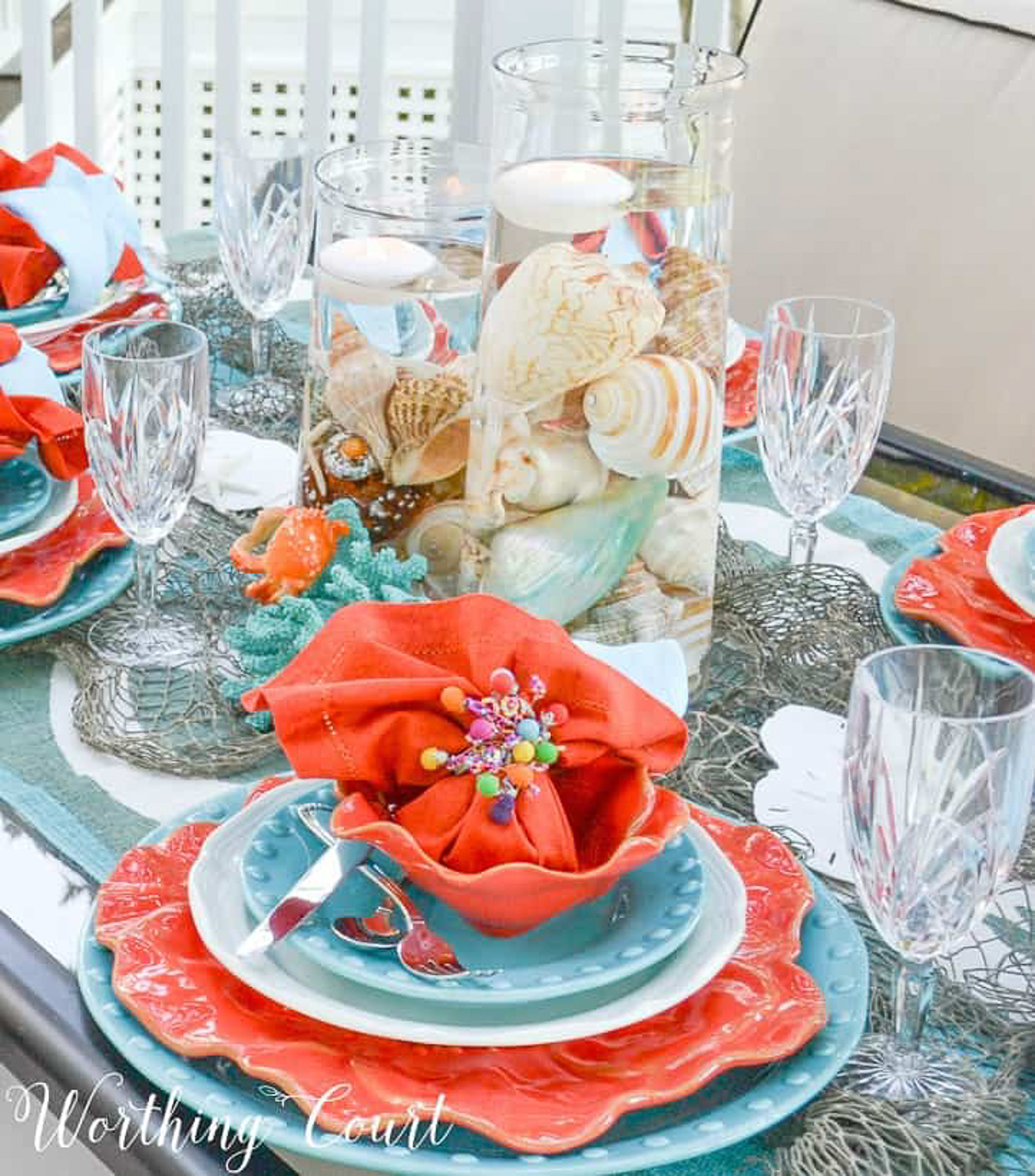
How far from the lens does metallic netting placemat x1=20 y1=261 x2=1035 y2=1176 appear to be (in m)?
0.62

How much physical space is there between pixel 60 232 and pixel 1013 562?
67 centimetres

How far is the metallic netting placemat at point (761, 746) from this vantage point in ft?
2.03

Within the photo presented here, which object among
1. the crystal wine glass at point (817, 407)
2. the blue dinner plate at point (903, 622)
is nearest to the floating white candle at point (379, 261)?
the crystal wine glass at point (817, 407)

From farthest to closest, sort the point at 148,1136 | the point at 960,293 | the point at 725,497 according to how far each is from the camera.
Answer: the point at 960,293 → the point at 725,497 → the point at 148,1136

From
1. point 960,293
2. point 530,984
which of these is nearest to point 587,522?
point 530,984

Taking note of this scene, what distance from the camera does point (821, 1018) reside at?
646 millimetres

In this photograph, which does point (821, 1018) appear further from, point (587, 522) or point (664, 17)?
point (664, 17)

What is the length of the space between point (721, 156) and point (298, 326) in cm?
61

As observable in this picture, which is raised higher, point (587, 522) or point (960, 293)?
point (587, 522)

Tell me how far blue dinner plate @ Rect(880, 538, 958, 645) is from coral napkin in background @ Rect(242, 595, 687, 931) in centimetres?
30

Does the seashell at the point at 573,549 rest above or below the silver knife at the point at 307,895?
above

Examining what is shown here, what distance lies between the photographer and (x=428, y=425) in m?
0.93

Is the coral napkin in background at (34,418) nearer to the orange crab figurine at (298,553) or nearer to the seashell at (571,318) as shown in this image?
the orange crab figurine at (298,553)

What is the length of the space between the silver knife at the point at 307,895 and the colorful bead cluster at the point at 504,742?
5cm
